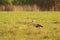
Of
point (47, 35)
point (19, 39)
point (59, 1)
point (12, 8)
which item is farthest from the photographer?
point (59, 1)

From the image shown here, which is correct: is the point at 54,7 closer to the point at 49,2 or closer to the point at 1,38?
the point at 49,2

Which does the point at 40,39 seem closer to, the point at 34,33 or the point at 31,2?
the point at 34,33

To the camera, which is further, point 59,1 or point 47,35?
point 59,1

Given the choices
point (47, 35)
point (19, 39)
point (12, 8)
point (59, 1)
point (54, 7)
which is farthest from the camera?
point (59, 1)

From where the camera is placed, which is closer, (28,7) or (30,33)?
(30,33)

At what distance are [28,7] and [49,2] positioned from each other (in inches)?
151

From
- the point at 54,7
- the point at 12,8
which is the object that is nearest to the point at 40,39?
the point at 12,8

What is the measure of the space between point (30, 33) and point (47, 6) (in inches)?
743

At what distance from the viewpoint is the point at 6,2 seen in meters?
27.5

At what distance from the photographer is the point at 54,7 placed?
26.0 meters

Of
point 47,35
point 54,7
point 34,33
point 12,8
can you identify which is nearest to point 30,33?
point 34,33

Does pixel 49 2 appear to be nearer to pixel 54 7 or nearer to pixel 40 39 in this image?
pixel 54 7

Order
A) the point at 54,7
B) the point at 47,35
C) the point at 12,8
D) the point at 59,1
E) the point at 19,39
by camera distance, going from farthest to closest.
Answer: the point at 59,1
the point at 54,7
the point at 12,8
the point at 47,35
the point at 19,39

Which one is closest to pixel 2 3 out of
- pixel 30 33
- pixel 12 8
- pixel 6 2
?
pixel 6 2
